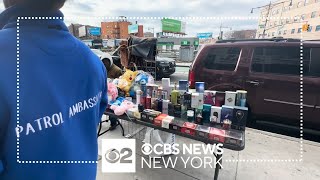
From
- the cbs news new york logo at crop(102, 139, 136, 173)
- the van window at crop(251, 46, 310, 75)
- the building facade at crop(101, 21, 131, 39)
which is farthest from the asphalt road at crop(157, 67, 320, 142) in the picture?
the building facade at crop(101, 21, 131, 39)

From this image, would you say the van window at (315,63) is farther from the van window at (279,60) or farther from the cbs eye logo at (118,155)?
the cbs eye logo at (118,155)

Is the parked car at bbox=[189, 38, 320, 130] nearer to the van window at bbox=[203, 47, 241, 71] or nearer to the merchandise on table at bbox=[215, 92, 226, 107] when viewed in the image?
the van window at bbox=[203, 47, 241, 71]

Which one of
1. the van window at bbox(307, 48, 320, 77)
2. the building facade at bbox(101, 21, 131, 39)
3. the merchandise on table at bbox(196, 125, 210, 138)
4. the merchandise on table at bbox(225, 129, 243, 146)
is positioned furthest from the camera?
the building facade at bbox(101, 21, 131, 39)

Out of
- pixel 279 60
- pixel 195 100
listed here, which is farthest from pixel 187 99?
pixel 279 60

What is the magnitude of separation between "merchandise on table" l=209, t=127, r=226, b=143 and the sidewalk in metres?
0.78

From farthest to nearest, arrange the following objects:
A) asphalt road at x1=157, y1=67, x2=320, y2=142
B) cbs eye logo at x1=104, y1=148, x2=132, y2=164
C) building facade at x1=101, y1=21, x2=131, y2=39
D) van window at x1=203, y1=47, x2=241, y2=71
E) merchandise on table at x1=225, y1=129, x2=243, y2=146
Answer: building facade at x1=101, y1=21, x2=131, y2=39
van window at x1=203, y1=47, x2=241, y2=71
asphalt road at x1=157, y1=67, x2=320, y2=142
cbs eye logo at x1=104, y1=148, x2=132, y2=164
merchandise on table at x1=225, y1=129, x2=243, y2=146

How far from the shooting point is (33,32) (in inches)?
24.7

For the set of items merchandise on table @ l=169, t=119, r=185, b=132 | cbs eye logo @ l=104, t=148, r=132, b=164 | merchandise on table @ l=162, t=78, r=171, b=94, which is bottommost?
cbs eye logo @ l=104, t=148, r=132, b=164

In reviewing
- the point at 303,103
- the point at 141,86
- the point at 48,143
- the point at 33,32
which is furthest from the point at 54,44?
the point at 303,103

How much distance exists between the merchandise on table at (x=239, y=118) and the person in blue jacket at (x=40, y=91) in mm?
1313

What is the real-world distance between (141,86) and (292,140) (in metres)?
2.44

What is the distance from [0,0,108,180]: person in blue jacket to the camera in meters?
0.58

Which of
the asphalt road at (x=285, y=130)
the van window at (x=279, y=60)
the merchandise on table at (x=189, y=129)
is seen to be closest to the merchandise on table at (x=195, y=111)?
the merchandise on table at (x=189, y=129)

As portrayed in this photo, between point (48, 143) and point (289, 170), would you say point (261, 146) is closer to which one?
point (289, 170)
